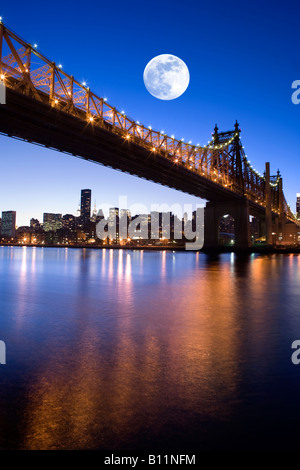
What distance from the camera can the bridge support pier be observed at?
7350cm

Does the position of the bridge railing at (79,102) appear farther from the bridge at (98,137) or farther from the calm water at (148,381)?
the calm water at (148,381)

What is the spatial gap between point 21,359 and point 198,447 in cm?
328

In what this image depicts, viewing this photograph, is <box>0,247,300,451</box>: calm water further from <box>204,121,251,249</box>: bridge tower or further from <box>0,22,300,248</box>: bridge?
<box>204,121,251,249</box>: bridge tower

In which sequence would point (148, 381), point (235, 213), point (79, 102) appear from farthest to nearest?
point (235, 213), point (79, 102), point (148, 381)

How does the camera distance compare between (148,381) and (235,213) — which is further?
(235,213)

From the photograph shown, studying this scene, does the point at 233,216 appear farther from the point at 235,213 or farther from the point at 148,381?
the point at 148,381

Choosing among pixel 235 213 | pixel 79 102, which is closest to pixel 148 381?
pixel 79 102

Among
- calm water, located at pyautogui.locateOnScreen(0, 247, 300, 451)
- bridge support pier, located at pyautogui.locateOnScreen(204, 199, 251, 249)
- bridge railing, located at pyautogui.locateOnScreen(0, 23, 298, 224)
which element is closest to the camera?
calm water, located at pyautogui.locateOnScreen(0, 247, 300, 451)

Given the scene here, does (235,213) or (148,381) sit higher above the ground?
(235,213)

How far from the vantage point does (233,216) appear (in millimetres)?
75125

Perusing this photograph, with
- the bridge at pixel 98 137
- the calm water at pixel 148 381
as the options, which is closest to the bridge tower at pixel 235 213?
the bridge at pixel 98 137

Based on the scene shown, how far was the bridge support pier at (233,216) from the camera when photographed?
241ft

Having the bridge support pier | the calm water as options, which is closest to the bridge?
the bridge support pier

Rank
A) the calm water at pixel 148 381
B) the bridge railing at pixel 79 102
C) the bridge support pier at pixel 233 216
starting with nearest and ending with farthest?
the calm water at pixel 148 381
the bridge railing at pixel 79 102
the bridge support pier at pixel 233 216
